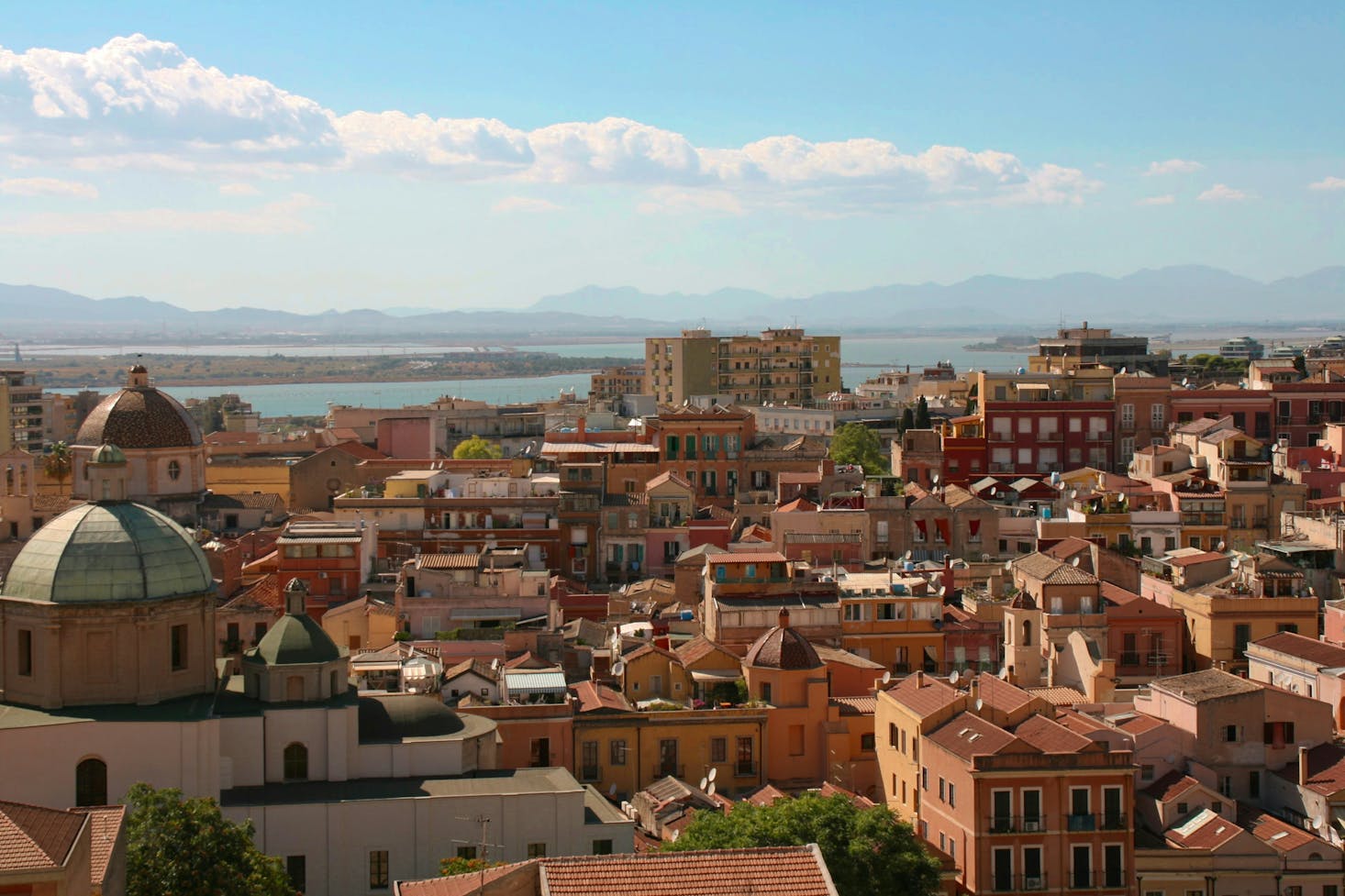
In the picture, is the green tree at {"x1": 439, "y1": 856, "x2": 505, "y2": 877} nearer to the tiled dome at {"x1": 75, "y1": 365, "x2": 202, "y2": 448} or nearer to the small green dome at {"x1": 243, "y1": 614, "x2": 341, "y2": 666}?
the small green dome at {"x1": 243, "y1": 614, "x2": 341, "y2": 666}

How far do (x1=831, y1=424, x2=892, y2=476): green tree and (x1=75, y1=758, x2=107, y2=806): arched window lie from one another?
1609 inches

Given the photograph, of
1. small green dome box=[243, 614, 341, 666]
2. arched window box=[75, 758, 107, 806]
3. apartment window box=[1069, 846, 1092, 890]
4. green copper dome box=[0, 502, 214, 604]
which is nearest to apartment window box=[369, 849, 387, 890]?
small green dome box=[243, 614, 341, 666]

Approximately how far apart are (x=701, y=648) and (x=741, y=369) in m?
59.2

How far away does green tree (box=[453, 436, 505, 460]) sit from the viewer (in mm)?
71938

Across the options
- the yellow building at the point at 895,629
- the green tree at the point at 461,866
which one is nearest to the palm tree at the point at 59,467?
the yellow building at the point at 895,629

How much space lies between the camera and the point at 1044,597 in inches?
1523

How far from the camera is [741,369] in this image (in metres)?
94.2

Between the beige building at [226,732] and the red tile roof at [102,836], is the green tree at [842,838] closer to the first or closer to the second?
the beige building at [226,732]

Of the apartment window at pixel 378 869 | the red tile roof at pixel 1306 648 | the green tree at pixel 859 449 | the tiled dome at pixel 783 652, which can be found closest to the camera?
the apartment window at pixel 378 869

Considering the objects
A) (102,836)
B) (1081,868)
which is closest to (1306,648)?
(1081,868)

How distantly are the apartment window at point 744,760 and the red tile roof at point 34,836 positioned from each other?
52.1 feet

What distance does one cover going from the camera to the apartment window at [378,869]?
1054 inches

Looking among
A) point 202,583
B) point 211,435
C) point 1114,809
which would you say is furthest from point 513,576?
point 211,435

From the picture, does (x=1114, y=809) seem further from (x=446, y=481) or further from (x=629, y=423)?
(x=629, y=423)
